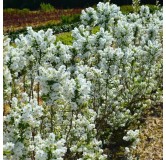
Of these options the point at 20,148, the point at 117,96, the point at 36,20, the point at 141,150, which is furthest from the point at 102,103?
the point at 36,20

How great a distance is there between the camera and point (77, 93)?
21.1 ft

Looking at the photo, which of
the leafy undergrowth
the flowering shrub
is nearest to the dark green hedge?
the flowering shrub

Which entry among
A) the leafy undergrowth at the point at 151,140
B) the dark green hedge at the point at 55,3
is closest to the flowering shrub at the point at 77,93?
the leafy undergrowth at the point at 151,140

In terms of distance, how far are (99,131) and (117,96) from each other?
1.01 m

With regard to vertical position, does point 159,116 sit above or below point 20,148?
below

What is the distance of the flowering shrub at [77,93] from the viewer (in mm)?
5793

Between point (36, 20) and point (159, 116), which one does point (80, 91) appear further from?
point (36, 20)

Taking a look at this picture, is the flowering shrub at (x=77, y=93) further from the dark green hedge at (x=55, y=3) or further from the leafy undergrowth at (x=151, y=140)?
the dark green hedge at (x=55, y=3)

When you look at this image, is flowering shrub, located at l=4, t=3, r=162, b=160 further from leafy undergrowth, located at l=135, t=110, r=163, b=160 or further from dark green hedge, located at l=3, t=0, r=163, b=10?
dark green hedge, located at l=3, t=0, r=163, b=10

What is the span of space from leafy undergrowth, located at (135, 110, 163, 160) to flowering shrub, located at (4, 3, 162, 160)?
0.89ft

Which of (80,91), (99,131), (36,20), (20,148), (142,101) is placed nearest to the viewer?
(20,148)

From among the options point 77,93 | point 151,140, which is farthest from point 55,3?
point 77,93

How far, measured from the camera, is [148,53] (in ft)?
32.4

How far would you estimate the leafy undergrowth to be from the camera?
28.6 feet
